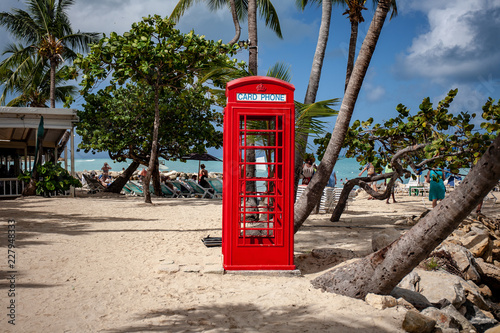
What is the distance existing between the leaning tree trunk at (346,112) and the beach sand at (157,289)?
889mm

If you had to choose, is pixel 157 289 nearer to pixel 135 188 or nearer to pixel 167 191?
pixel 167 191

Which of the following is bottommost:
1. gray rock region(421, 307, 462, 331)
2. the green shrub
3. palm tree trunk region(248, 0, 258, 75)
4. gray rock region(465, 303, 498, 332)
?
gray rock region(465, 303, 498, 332)

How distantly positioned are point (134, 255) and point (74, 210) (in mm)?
6050

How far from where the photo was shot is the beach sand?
13.1 ft

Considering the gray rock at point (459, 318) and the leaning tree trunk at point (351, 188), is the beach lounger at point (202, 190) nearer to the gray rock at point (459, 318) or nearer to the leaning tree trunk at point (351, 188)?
the leaning tree trunk at point (351, 188)

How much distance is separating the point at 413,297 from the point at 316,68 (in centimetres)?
676

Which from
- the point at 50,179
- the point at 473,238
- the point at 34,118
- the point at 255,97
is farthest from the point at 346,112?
the point at 34,118

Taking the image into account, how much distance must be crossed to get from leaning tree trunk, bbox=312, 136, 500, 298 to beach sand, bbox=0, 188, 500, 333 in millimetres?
215

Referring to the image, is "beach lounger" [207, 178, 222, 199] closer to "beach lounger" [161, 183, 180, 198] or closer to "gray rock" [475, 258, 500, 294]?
→ "beach lounger" [161, 183, 180, 198]

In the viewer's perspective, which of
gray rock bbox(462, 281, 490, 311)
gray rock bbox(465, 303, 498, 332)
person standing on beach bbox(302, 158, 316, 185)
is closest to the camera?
gray rock bbox(465, 303, 498, 332)

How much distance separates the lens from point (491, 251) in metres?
7.88

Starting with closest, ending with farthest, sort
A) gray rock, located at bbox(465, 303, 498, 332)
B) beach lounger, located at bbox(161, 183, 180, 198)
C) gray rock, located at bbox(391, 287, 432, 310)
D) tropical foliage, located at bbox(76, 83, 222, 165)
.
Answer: gray rock, located at bbox(391, 287, 432, 310), gray rock, located at bbox(465, 303, 498, 332), tropical foliage, located at bbox(76, 83, 222, 165), beach lounger, located at bbox(161, 183, 180, 198)

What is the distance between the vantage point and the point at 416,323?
12.6 feet

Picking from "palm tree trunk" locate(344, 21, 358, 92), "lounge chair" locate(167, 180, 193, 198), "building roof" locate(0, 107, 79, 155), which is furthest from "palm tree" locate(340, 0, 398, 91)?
"lounge chair" locate(167, 180, 193, 198)
